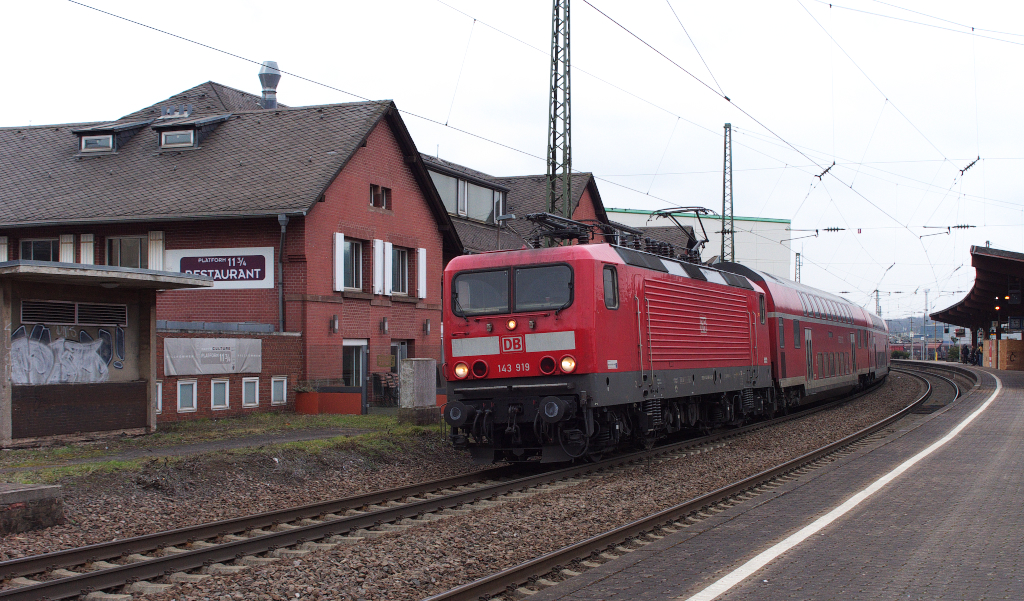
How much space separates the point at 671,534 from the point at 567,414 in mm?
3772

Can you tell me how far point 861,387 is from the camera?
3509 centimetres

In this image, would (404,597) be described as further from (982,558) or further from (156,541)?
(982,558)

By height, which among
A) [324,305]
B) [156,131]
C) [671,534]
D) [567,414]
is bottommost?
[671,534]

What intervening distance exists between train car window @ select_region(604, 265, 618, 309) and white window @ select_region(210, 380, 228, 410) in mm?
9682

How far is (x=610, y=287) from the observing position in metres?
13.4

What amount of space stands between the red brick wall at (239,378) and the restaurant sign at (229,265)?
79.9 inches

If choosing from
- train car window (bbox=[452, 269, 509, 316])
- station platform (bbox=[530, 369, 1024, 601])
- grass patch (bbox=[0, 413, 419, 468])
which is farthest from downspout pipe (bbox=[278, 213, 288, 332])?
station platform (bbox=[530, 369, 1024, 601])

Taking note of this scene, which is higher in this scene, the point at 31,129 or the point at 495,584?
the point at 31,129

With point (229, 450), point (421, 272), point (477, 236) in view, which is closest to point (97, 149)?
point (421, 272)

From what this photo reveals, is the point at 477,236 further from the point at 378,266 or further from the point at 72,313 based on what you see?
the point at 72,313

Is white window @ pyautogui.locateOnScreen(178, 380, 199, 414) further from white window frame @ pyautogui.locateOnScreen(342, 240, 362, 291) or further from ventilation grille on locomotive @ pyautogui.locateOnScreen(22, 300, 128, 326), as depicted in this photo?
white window frame @ pyautogui.locateOnScreen(342, 240, 362, 291)

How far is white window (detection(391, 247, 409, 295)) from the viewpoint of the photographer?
1062 inches

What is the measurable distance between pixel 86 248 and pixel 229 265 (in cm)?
421

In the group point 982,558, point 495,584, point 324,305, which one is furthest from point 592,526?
point 324,305
